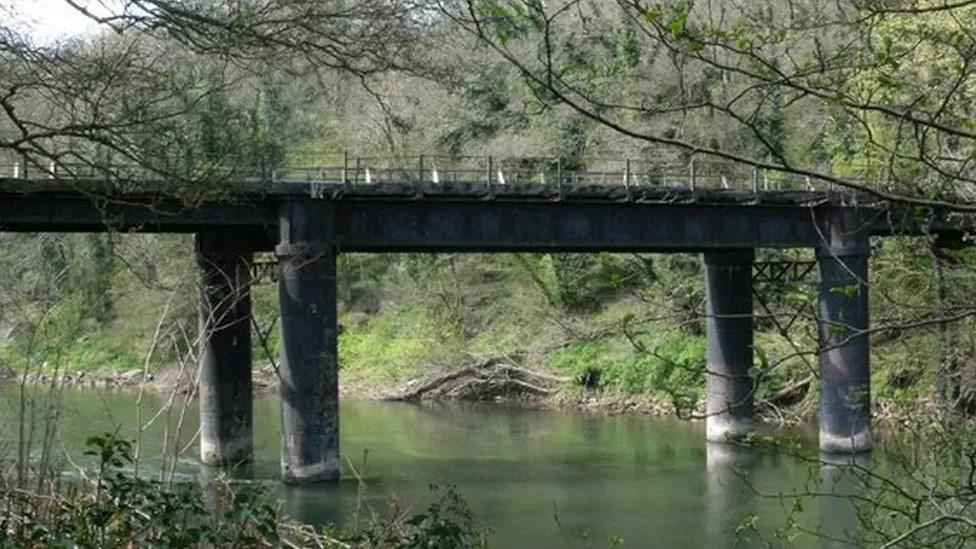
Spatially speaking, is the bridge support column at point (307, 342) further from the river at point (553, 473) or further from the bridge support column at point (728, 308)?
the bridge support column at point (728, 308)

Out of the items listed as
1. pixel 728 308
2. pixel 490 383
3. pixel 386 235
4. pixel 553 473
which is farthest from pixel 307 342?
pixel 490 383

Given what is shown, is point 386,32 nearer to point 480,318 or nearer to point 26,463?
point 26,463

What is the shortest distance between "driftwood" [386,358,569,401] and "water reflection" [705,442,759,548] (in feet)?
37.1

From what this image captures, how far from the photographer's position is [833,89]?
4.43 m

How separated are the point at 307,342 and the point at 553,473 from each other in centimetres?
614

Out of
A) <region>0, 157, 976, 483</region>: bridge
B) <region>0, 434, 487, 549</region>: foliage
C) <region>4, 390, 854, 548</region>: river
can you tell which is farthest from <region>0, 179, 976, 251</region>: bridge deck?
<region>0, 434, 487, 549</region>: foliage

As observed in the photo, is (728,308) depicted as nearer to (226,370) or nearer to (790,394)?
(790,394)

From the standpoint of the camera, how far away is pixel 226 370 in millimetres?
29250

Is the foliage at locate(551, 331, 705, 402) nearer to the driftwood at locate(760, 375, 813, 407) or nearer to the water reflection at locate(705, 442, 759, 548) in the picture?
the driftwood at locate(760, 375, 813, 407)

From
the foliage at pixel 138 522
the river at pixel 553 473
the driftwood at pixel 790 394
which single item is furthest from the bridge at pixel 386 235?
the foliage at pixel 138 522

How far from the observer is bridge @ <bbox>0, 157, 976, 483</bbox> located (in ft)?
84.5

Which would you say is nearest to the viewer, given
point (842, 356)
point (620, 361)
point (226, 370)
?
point (842, 356)

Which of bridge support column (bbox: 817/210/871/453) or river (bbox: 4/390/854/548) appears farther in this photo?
bridge support column (bbox: 817/210/871/453)

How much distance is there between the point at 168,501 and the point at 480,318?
4001 cm
